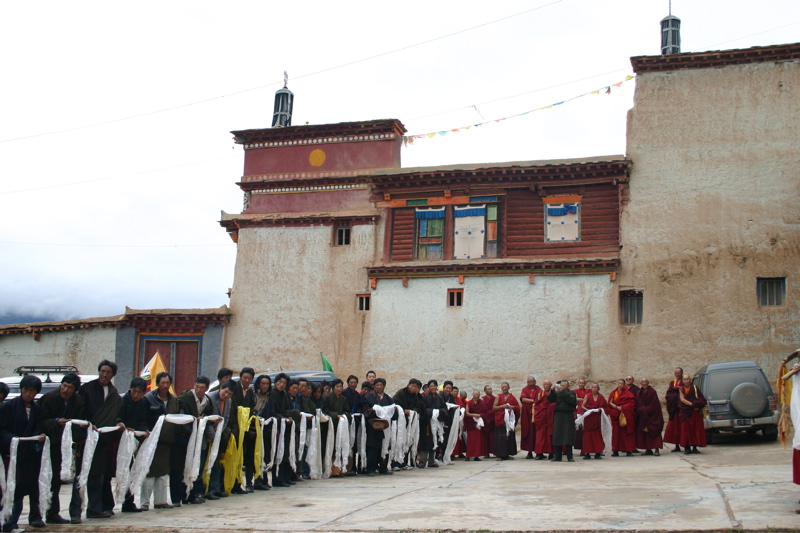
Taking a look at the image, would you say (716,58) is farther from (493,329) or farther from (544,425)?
(544,425)

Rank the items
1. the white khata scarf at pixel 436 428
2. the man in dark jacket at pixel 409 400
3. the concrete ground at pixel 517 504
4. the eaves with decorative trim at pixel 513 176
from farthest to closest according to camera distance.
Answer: the eaves with decorative trim at pixel 513 176
the white khata scarf at pixel 436 428
the man in dark jacket at pixel 409 400
the concrete ground at pixel 517 504

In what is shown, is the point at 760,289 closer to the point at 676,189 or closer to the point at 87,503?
the point at 676,189

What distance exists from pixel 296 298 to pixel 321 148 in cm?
485

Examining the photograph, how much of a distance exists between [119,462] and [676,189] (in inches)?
713

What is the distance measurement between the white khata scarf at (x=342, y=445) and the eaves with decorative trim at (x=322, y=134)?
48.3 feet

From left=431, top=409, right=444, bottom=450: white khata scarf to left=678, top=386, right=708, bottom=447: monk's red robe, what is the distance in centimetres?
487

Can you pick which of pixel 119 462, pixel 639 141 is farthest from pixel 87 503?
pixel 639 141

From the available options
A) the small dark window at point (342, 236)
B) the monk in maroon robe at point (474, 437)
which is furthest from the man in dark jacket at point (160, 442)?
the small dark window at point (342, 236)

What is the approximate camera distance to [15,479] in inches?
324

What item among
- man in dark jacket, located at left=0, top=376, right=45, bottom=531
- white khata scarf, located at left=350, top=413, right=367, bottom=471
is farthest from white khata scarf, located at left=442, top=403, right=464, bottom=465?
man in dark jacket, located at left=0, top=376, right=45, bottom=531

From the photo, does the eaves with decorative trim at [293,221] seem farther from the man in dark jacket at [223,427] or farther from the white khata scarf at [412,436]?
the man in dark jacket at [223,427]

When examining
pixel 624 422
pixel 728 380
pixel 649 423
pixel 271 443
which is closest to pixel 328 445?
pixel 271 443

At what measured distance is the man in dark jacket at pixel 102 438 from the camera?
9.00 meters

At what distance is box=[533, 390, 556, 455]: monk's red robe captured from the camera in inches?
645
